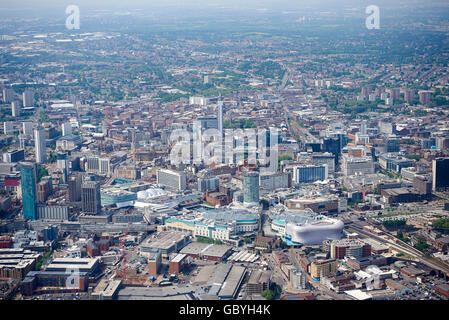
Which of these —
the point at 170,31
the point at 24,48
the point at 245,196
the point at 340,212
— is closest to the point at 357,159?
the point at 340,212

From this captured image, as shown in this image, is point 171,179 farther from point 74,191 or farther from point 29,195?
point 29,195

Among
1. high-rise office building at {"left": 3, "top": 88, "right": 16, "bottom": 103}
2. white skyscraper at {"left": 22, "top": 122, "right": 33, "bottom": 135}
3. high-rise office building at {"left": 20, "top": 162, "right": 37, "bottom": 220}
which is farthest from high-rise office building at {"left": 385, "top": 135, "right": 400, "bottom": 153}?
high-rise office building at {"left": 3, "top": 88, "right": 16, "bottom": 103}

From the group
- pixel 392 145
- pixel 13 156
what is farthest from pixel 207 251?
pixel 392 145

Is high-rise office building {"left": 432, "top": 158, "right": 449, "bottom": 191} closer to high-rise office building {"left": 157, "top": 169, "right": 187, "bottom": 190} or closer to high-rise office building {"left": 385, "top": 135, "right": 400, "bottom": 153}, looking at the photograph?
high-rise office building {"left": 385, "top": 135, "right": 400, "bottom": 153}

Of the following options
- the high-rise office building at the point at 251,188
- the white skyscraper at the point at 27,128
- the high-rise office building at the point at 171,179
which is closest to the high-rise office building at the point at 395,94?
the high-rise office building at the point at 171,179

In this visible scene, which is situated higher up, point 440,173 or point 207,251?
point 440,173

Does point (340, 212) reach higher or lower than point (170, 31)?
lower
